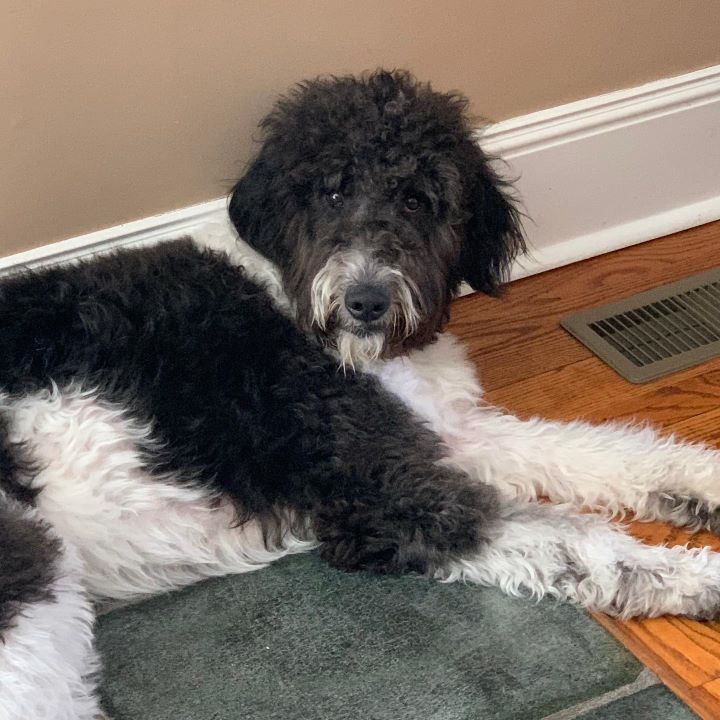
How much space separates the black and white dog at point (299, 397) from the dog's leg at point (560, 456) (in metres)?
0.02

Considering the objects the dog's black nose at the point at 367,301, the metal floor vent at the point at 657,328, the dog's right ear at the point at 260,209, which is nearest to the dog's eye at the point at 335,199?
the dog's right ear at the point at 260,209

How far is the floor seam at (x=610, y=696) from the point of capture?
1.78 metres

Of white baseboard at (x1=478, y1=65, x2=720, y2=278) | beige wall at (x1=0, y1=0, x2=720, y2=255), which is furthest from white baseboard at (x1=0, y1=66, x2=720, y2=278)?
beige wall at (x1=0, y1=0, x2=720, y2=255)

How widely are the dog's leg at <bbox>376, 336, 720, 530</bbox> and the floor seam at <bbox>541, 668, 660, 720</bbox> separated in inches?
18.0

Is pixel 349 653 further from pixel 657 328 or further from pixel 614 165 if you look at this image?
pixel 614 165

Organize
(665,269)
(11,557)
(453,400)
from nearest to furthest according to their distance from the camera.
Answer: (11,557)
(453,400)
(665,269)

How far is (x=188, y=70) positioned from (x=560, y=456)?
1.33 meters

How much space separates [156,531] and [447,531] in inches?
23.9

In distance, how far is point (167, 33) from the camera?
233 cm

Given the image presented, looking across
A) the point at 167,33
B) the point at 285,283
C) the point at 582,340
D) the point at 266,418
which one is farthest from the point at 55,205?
the point at 582,340

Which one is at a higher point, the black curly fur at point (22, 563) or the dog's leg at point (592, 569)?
the black curly fur at point (22, 563)

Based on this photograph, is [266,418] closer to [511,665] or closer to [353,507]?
[353,507]

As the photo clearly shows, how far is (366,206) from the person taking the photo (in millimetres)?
2016

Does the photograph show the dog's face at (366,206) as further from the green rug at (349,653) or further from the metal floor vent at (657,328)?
the metal floor vent at (657,328)
